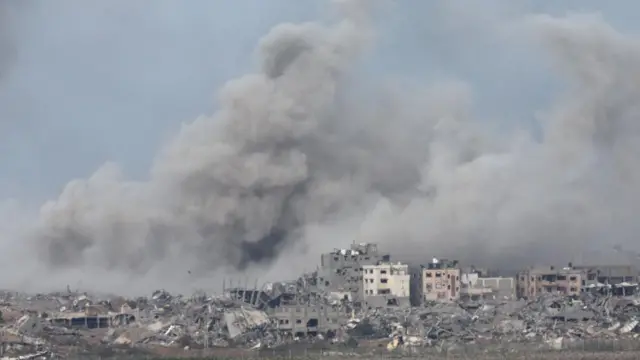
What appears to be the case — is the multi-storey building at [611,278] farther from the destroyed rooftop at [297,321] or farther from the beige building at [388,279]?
the beige building at [388,279]

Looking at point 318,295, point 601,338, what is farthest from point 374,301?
point 601,338

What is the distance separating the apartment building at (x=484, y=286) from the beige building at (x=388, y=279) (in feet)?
5.91

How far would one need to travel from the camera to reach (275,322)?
146 ft

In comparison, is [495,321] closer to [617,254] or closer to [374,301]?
[374,301]

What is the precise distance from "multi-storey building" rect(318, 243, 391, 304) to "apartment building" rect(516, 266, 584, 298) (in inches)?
178

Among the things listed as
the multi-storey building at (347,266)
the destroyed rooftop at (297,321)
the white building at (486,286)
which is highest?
the multi-storey building at (347,266)

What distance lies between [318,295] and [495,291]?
5.77 metres

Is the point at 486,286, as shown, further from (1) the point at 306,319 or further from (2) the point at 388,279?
(1) the point at 306,319

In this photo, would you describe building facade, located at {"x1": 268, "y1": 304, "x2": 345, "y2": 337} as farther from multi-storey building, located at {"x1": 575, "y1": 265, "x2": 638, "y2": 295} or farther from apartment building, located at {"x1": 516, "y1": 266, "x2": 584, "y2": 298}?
multi-storey building, located at {"x1": 575, "y1": 265, "x2": 638, "y2": 295}

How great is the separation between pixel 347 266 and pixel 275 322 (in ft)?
21.2

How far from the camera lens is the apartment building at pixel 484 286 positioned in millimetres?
49969

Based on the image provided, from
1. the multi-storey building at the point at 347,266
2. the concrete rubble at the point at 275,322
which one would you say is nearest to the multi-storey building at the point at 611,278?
the concrete rubble at the point at 275,322

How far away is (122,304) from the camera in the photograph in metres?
46.9

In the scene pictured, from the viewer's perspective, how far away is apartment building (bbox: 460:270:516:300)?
49969 mm
